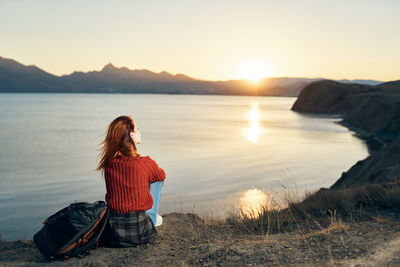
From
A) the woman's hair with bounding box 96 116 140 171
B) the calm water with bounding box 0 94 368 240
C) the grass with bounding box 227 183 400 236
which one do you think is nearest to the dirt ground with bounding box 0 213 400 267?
the grass with bounding box 227 183 400 236

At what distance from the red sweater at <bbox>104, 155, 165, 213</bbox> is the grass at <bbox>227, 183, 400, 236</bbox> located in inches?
91.9

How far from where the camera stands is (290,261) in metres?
4.73

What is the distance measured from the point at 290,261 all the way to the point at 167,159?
739 inches

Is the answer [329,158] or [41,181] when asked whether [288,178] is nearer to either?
[329,158]

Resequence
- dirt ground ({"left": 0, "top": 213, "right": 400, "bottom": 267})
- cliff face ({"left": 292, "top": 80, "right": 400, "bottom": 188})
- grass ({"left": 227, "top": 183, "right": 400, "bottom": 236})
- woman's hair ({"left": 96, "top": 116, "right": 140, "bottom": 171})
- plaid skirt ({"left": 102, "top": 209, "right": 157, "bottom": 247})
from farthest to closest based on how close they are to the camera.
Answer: cliff face ({"left": 292, "top": 80, "right": 400, "bottom": 188}) → grass ({"left": 227, "top": 183, "right": 400, "bottom": 236}) → plaid skirt ({"left": 102, "top": 209, "right": 157, "bottom": 247}) → woman's hair ({"left": 96, "top": 116, "right": 140, "bottom": 171}) → dirt ground ({"left": 0, "top": 213, "right": 400, "bottom": 267})

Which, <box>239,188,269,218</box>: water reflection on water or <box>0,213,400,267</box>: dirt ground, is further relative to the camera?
<box>239,188,269,218</box>: water reflection on water

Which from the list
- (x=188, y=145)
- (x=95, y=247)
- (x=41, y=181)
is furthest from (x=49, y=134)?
(x=95, y=247)

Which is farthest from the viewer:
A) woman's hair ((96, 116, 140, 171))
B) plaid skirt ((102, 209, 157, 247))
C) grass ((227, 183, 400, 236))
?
grass ((227, 183, 400, 236))

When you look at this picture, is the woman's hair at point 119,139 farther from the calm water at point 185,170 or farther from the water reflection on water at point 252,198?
the water reflection on water at point 252,198

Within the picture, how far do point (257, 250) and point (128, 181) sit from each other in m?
2.06

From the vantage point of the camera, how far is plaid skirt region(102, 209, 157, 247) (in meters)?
5.27

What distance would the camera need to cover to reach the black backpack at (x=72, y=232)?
16.1ft

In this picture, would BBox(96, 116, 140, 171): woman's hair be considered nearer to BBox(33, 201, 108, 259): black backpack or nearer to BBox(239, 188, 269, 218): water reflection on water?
BBox(33, 201, 108, 259): black backpack

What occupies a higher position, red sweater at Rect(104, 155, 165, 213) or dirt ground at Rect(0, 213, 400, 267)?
red sweater at Rect(104, 155, 165, 213)
